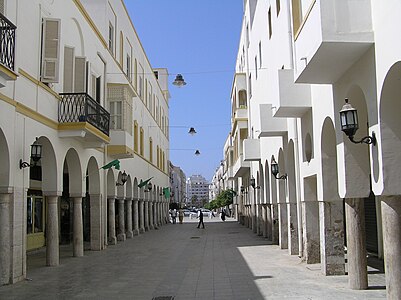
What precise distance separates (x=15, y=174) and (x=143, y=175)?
2063 cm

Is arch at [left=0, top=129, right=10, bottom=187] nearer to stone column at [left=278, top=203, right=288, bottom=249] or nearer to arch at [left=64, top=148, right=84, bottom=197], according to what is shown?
arch at [left=64, top=148, right=84, bottom=197]

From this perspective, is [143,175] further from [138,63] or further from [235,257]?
[235,257]

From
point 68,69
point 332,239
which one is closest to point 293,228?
point 332,239

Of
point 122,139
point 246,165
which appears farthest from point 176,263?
point 246,165

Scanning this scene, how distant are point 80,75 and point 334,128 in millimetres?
9138

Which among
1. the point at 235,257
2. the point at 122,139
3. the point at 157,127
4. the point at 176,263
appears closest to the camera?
the point at 176,263

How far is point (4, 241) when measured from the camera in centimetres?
1118

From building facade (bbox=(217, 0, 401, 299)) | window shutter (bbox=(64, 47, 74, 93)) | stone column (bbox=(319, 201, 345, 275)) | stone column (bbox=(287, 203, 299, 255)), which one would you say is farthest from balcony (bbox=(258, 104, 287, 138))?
window shutter (bbox=(64, 47, 74, 93))

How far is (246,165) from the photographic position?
104 ft

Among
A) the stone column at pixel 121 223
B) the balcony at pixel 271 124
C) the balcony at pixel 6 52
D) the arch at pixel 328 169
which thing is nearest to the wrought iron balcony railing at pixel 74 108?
the balcony at pixel 6 52

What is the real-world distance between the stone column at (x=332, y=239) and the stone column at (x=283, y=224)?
20.9 ft

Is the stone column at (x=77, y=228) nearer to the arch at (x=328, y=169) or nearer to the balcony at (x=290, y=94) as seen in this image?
the balcony at (x=290, y=94)

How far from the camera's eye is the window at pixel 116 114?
857 inches

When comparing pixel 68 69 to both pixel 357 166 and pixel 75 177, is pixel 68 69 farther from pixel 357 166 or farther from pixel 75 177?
pixel 357 166
